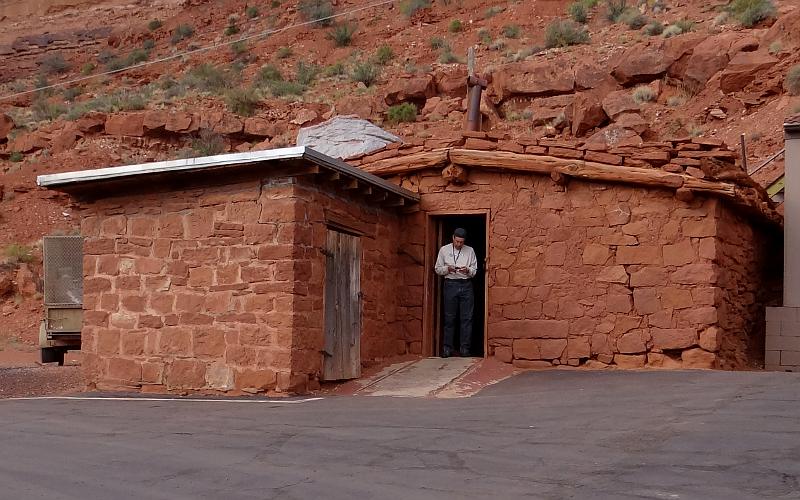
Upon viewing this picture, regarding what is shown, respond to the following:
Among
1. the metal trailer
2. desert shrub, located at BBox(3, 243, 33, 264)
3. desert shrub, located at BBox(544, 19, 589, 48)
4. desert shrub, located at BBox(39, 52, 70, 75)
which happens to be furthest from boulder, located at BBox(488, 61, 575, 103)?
desert shrub, located at BBox(39, 52, 70, 75)

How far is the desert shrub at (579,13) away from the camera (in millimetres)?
35219

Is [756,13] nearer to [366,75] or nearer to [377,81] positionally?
[377,81]

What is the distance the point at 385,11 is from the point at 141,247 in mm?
32679

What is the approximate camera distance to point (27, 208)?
30.4 m

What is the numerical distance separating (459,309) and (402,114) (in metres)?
17.7

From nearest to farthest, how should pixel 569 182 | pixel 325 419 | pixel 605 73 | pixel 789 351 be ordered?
1. pixel 325 419
2. pixel 569 182
3. pixel 789 351
4. pixel 605 73

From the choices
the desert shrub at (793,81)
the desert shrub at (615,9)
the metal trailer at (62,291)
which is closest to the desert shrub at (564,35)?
the desert shrub at (615,9)

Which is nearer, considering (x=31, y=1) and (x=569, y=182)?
(x=569, y=182)

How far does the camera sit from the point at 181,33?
45.3 metres

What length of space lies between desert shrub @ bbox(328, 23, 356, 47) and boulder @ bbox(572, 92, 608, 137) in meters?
15.9

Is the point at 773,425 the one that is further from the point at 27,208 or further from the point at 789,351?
the point at 27,208

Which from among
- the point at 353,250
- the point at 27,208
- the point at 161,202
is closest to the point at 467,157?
the point at 353,250

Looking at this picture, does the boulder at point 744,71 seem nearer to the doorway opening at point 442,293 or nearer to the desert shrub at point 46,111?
the doorway opening at point 442,293

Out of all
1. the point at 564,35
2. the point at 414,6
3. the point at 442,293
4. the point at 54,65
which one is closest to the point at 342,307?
the point at 442,293
